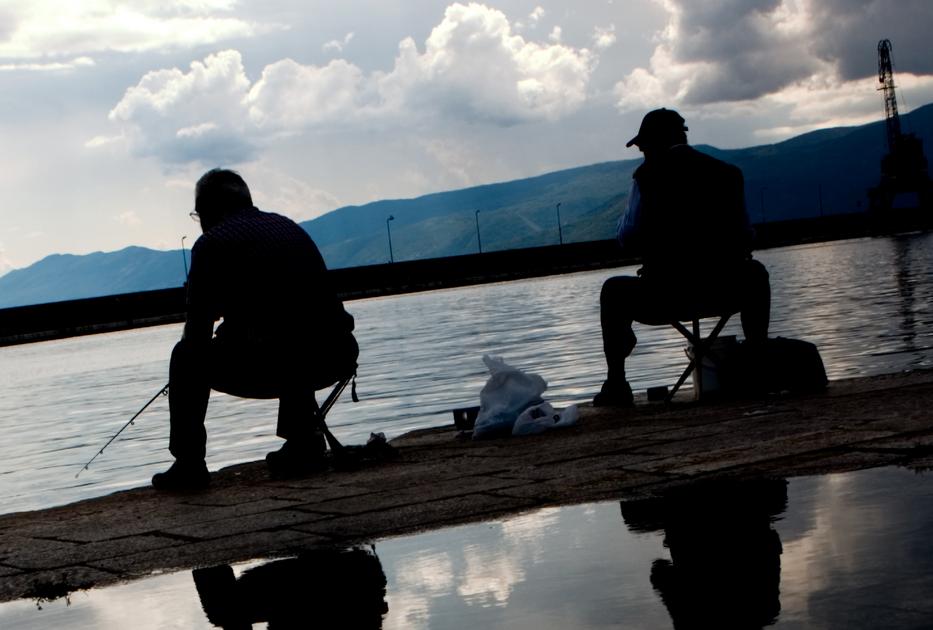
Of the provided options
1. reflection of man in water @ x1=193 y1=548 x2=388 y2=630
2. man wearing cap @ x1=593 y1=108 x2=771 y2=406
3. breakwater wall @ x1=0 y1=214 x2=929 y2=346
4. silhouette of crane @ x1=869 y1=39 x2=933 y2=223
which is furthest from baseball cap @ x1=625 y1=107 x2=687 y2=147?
silhouette of crane @ x1=869 y1=39 x2=933 y2=223

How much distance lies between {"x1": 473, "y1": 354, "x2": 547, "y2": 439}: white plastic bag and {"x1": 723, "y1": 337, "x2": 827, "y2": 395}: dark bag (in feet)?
3.45

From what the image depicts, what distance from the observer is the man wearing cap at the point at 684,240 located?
6820mm

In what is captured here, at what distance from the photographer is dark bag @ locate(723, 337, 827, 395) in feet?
22.1

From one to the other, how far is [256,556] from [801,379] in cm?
388

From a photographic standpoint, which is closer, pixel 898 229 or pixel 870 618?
pixel 870 618

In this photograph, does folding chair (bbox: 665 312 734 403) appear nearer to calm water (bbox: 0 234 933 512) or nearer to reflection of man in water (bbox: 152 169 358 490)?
reflection of man in water (bbox: 152 169 358 490)

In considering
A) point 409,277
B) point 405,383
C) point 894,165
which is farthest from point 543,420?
point 894,165

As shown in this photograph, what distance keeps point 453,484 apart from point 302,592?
1733 mm

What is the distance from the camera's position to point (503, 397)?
21.7ft

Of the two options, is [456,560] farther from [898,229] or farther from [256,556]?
[898,229]

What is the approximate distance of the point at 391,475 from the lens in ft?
17.6

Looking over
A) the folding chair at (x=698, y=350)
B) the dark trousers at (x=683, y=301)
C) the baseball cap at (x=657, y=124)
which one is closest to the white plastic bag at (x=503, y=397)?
the dark trousers at (x=683, y=301)

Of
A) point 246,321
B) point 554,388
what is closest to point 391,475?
point 246,321

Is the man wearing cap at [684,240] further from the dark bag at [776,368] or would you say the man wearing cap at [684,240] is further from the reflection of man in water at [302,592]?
the reflection of man in water at [302,592]
